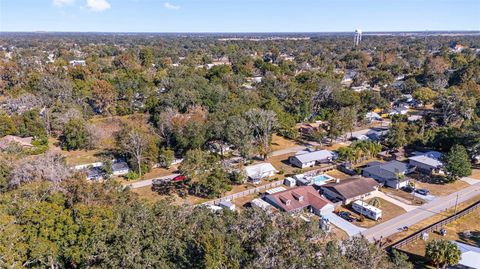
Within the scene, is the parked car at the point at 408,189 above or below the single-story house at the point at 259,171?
below

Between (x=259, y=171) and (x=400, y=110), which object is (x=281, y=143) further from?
(x=400, y=110)

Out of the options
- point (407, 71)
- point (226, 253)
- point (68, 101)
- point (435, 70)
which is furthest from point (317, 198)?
point (407, 71)

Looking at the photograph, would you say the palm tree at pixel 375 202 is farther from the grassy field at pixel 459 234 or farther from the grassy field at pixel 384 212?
the grassy field at pixel 459 234

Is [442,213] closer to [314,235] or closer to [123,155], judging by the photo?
[314,235]

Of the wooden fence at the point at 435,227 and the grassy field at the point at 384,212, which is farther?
the grassy field at the point at 384,212

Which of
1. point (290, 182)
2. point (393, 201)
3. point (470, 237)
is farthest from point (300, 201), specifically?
point (470, 237)

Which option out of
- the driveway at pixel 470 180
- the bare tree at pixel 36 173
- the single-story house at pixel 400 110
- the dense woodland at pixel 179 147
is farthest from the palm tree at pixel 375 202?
the single-story house at pixel 400 110
